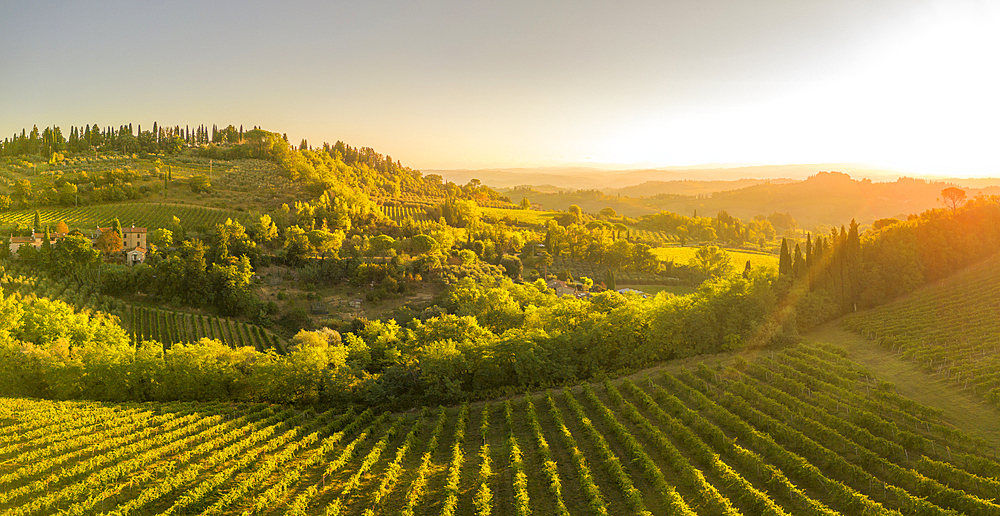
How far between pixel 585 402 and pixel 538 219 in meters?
108

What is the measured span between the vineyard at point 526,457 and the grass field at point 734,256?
65.8 metres

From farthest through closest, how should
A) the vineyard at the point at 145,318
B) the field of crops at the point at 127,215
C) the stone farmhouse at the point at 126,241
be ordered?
the field of crops at the point at 127,215 → the stone farmhouse at the point at 126,241 → the vineyard at the point at 145,318

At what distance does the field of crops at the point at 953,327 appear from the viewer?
3250 cm

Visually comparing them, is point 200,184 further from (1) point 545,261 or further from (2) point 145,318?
(1) point 545,261

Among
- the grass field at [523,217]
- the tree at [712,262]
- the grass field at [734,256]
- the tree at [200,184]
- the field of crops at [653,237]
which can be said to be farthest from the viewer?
the grass field at [523,217]

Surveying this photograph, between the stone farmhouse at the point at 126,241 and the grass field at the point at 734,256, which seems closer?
the stone farmhouse at the point at 126,241

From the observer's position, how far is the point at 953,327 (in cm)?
4178

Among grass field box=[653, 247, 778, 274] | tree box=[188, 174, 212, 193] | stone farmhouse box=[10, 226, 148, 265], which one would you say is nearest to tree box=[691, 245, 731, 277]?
grass field box=[653, 247, 778, 274]

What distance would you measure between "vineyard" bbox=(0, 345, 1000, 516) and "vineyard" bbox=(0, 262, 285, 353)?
2067cm

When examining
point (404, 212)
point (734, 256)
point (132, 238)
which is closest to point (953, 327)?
point (734, 256)

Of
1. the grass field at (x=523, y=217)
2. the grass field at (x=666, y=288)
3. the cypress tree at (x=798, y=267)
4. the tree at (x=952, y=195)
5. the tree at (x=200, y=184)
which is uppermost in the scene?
the tree at (x=952, y=195)

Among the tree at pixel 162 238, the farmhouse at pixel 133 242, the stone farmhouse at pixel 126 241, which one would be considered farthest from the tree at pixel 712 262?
the stone farmhouse at pixel 126 241

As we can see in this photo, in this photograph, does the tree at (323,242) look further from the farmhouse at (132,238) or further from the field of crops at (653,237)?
the field of crops at (653,237)

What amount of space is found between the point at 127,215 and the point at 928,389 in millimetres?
96580
